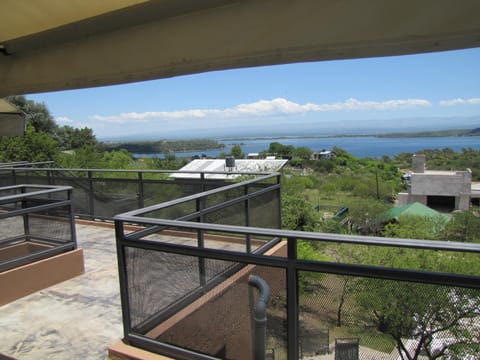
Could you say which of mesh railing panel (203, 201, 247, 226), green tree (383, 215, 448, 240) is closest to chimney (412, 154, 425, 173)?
green tree (383, 215, 448, 240)

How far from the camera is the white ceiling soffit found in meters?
1.33

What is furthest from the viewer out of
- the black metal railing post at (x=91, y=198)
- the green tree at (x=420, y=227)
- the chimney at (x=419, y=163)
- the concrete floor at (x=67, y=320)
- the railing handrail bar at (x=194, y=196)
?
the chimney at (x=419, y=163)

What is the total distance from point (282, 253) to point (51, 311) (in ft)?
8.90

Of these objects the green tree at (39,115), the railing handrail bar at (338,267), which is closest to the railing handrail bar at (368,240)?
the railing handrail bar at (338,267)

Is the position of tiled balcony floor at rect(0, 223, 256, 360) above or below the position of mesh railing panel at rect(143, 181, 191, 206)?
below

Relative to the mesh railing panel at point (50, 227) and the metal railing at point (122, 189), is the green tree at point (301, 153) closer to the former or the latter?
the metal railing at point (122, 189)

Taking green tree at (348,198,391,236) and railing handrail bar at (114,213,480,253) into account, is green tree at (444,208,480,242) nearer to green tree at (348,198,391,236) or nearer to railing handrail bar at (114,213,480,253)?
green tree at (348,198,391,236)

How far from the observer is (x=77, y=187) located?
687 centimetres

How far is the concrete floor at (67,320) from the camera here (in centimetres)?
296

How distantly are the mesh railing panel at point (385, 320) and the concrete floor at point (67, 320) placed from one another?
188 centimetres

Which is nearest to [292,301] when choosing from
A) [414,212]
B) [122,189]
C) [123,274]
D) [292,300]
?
[292,300]

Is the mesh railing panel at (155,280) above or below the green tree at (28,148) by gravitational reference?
below

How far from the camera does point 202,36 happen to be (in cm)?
181

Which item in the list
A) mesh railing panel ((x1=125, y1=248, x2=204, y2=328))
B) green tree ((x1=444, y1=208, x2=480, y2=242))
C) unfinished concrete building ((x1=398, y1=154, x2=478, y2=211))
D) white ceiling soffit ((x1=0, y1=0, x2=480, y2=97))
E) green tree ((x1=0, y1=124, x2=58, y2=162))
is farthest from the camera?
unfinished concrete building ((x1=398, y1=154, x2=478, y2=211))
